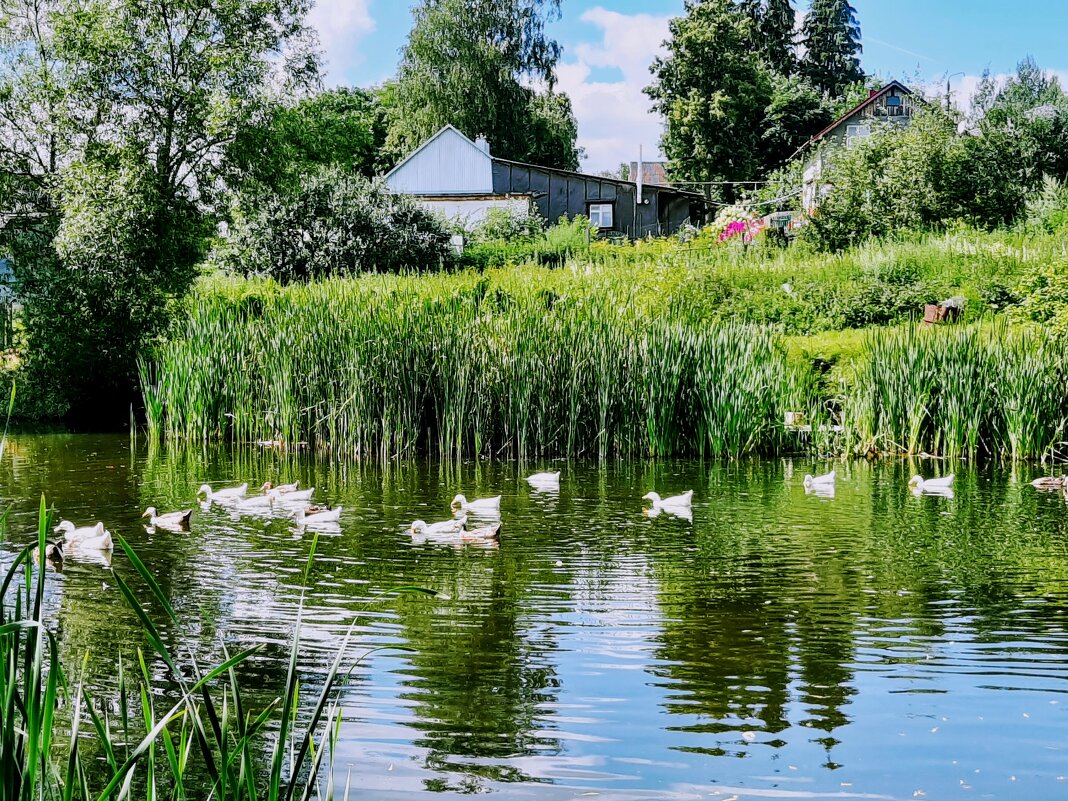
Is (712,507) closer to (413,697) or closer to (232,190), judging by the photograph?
(413,697)

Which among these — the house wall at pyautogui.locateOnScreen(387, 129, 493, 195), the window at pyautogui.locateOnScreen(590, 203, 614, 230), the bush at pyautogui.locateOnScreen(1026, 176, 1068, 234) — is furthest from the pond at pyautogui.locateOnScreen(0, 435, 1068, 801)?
the window at pyautogui.locateOnScreen(590, 203, 614, 230)

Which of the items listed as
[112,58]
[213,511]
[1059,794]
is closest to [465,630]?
[1059,794]

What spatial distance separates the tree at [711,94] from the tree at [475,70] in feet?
21.6

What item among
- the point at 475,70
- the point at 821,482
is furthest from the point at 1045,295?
the point at 475,70

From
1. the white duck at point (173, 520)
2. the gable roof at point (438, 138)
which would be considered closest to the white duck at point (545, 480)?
the white duck at point (173, 520)

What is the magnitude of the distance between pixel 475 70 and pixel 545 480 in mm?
44954

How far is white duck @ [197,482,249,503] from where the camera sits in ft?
34.9

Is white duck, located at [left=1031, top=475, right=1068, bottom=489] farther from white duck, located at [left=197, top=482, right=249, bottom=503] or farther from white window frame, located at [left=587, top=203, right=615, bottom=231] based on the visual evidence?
white window frame, located at [left=587, top=203, right=615, bottom=231]

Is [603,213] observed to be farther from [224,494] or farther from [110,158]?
[224,494]

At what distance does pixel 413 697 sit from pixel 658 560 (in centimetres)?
342

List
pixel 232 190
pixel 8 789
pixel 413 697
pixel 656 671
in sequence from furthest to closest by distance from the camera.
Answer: pixel 232 190 < pixel 656 671 < pixel 413 697 < pixel 8 789

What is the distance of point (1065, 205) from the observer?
2709cm

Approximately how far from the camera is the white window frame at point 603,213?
51.1 m

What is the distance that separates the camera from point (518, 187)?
4994cm
